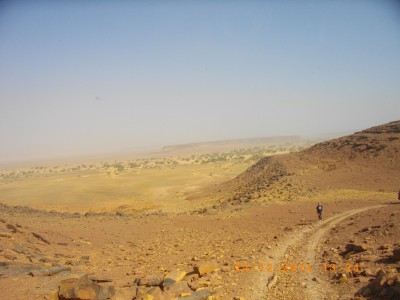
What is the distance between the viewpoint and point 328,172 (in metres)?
30.7

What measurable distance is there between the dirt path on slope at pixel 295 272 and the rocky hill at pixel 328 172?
1084cm

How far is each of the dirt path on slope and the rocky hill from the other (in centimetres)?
1084

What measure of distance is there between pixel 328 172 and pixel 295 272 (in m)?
22.8

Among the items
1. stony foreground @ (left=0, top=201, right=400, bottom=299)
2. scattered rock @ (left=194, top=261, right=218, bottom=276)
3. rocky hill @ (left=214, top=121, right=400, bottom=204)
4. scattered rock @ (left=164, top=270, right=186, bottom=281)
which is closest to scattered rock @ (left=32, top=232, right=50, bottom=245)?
stony foreground @ (left=0, top=201, right=400, bottom=299)

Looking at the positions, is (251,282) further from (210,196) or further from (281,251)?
(210,196)

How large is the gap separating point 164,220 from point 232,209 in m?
4.85

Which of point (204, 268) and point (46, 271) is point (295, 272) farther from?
point (46, 271)

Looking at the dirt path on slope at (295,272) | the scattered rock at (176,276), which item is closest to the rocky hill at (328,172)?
the dirt path on slope at (295,272)

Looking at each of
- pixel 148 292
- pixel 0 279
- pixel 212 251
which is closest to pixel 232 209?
pixel 212 251

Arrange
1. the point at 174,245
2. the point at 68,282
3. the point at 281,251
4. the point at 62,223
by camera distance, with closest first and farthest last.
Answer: the point at 68,282, the point at 281,251, the point at 174,245, the point at 62,223

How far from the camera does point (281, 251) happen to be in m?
12.3

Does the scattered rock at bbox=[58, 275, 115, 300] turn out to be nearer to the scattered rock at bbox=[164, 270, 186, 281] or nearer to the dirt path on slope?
the scattered rock at bbox=[164, 270, 186, 281]

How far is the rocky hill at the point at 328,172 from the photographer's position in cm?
2570

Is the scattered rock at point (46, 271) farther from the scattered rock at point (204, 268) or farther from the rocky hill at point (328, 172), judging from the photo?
the rocky hill at point (328, 172)
